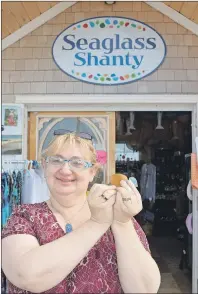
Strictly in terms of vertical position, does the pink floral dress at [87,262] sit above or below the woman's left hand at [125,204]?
below

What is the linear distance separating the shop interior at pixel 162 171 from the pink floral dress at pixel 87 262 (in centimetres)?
214

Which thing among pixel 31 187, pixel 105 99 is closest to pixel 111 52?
pixel 105 99

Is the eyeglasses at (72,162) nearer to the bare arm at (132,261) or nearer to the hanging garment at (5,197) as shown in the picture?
the bare arm at (132,261)

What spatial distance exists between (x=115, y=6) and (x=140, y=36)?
1.23 feet

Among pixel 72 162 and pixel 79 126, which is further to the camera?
pixel 79 126

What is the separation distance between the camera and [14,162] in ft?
11.1

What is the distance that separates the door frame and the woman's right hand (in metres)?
2.65

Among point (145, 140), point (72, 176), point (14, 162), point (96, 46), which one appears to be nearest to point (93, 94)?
point (96, 46)

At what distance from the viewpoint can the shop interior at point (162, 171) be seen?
170 inches

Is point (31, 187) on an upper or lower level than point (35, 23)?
lower

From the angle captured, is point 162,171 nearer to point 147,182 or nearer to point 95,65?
point 147,182

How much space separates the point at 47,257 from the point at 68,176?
9.5 inches

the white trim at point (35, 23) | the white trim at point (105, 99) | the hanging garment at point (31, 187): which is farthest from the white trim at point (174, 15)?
the hanging garment at point (31, 187)

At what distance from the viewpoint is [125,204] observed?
3.52ft
